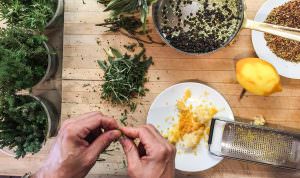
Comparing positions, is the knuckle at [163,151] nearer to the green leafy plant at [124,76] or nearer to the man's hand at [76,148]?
the man's hand at [76,148]

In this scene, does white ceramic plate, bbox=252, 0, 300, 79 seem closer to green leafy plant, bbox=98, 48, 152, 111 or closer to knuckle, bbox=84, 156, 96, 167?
Answer: green leafy plant, bbox=98, 48, 152, 111

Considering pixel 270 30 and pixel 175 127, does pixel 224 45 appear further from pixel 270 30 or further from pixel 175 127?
pixel 175 127

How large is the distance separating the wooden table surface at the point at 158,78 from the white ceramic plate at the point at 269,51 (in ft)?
0.08

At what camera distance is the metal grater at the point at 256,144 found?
1.24m

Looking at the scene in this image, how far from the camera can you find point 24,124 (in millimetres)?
1311

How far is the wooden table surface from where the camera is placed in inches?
50.3

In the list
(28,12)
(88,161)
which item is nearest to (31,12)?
(28,12)

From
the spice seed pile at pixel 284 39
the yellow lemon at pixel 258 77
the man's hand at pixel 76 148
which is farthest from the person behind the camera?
the spice seed pile at pixel 284 39

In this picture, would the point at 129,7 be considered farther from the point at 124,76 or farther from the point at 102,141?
the point at 102,141

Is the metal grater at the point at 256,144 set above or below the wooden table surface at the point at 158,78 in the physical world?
below

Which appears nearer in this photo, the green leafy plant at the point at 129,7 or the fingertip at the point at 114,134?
the fingertip at the point at 114,134

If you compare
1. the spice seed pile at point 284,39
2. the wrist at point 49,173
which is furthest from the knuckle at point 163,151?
the spice seed pile at point 284,39

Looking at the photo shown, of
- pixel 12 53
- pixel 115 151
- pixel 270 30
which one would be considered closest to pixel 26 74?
pixel 12 53

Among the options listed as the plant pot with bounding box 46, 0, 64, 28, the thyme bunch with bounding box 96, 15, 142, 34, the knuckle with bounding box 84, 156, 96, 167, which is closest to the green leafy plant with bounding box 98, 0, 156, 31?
the thyme bunch with bounding box 96, 15, 142, 34
